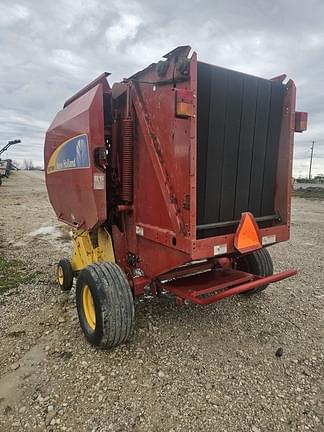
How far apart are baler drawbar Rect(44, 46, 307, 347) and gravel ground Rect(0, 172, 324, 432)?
1.14 feet

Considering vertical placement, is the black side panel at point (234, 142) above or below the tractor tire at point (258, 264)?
above

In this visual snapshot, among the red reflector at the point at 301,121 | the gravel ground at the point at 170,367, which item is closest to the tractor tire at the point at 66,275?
the gravel ground at the point at 170,367

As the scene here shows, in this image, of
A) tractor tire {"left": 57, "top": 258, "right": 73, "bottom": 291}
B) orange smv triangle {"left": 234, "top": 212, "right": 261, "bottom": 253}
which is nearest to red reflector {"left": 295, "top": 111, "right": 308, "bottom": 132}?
orange smv triangle {"left": 234, "top": 212, "right": 261, "bottom": 253}

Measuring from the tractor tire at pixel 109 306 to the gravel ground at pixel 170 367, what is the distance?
18 cm

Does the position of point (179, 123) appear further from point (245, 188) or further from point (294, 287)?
point (294, 287)

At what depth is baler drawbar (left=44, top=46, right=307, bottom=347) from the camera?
267 cm

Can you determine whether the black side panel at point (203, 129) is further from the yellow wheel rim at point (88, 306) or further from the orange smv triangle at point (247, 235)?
the yellow wheel rim at point (88, 306)

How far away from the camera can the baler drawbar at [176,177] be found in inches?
105

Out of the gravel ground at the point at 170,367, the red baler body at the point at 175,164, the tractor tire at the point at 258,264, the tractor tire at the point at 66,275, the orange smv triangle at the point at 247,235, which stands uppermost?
the red baler body at the point at 175,164

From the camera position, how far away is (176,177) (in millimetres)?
2713

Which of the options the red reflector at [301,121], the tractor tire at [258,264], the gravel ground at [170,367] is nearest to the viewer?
the gravel ground at [170,367]

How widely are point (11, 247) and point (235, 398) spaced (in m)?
5.88

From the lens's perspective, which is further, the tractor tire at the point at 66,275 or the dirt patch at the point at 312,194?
the dirt patch at the point at 312,194

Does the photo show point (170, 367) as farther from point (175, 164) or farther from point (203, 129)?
point (203, 129)
